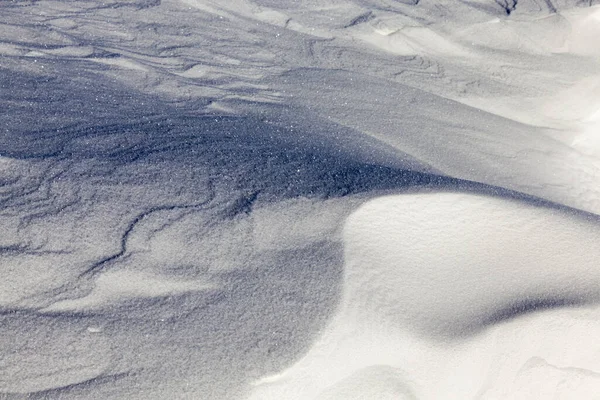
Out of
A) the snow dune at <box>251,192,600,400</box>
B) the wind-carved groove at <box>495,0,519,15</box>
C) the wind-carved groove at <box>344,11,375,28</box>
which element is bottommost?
the snow dune at <box>251,192,600,400</box>

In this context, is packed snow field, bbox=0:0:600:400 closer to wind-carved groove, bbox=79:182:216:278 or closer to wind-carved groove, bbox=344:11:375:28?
wind-carved groove, bbox=79:182:216:278

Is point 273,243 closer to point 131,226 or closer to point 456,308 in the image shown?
point 131,226

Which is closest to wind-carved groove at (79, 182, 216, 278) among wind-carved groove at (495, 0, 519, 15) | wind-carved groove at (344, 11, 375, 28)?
wind-carved groove at (344, 11, 375, 28)

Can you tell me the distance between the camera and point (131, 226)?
6.80ft

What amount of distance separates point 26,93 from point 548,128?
123 inches

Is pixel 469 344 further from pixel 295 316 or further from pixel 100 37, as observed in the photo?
pixel 100 37

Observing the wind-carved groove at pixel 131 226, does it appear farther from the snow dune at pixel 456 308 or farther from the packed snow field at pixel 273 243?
the snow dune at pixel 456 308

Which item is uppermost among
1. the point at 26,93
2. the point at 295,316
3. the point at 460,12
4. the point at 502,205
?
the point at 460,12

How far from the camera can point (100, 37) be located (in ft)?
13.0

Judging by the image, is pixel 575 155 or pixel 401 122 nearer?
pixel 401 122

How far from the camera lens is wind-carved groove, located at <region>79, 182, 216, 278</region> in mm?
1907

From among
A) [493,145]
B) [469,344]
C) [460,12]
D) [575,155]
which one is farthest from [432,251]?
[460,12]

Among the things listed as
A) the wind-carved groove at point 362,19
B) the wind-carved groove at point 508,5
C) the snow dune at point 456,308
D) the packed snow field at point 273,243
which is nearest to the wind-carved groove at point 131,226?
the packed snow field at point 273,243

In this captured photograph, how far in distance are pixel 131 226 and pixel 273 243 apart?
488 mm
